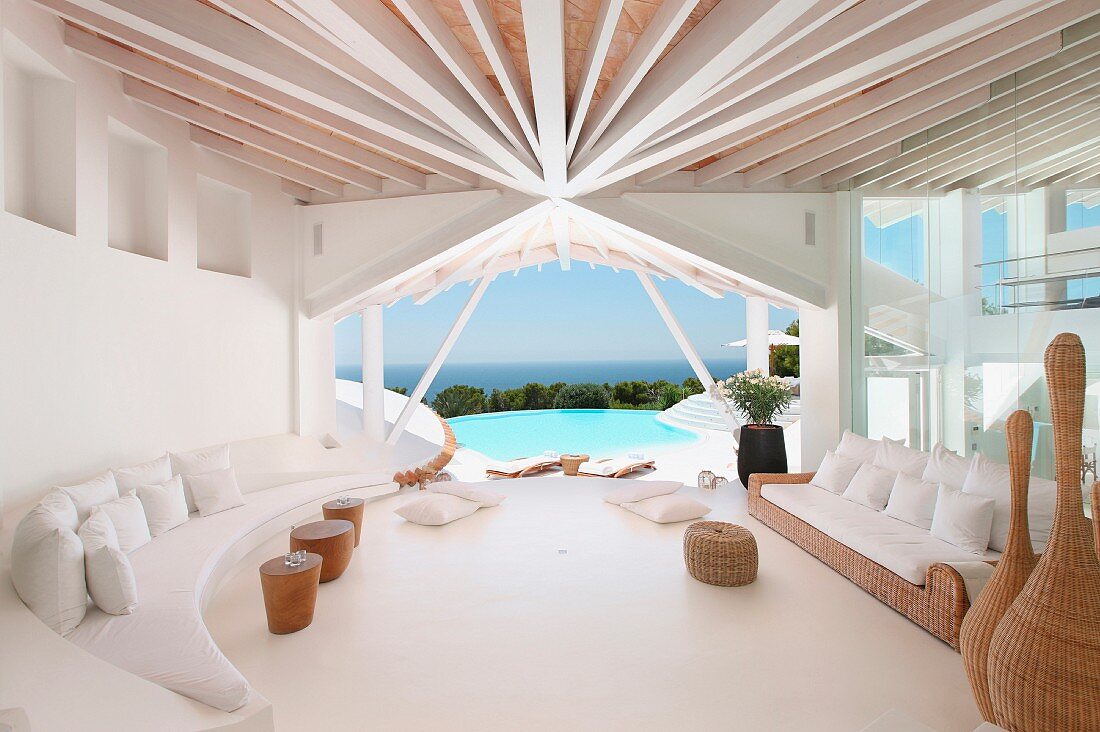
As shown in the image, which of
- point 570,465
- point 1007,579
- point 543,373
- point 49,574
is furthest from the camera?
point 543,373

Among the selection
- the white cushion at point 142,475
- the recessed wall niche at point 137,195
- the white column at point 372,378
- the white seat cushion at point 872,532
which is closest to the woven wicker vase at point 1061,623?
the white seat cushion at point 872,532

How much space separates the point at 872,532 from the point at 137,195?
21.3 ft

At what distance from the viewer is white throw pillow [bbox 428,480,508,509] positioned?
231 inches

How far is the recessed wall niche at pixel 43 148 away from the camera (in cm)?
385

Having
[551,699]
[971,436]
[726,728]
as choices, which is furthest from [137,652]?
[971,436]

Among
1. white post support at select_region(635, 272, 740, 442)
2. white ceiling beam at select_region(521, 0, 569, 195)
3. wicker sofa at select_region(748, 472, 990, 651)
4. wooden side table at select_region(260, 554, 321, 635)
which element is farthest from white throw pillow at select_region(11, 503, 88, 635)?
white post support at select_region(635, 272, 740, 442)

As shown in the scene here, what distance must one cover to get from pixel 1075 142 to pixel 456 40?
4.23 metres

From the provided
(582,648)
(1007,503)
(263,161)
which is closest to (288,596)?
(582,648)

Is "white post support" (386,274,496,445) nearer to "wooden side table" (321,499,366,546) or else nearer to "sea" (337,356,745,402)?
"wooden side table" (321,499,366,546)

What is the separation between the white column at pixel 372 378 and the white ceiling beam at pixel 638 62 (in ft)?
16.1

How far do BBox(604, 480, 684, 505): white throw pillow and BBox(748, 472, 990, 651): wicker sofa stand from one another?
1.23 metres

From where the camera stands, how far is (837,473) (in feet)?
16.5

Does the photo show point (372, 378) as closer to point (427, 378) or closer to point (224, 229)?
point (427, 378)

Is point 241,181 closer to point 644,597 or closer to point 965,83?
point 644,597
